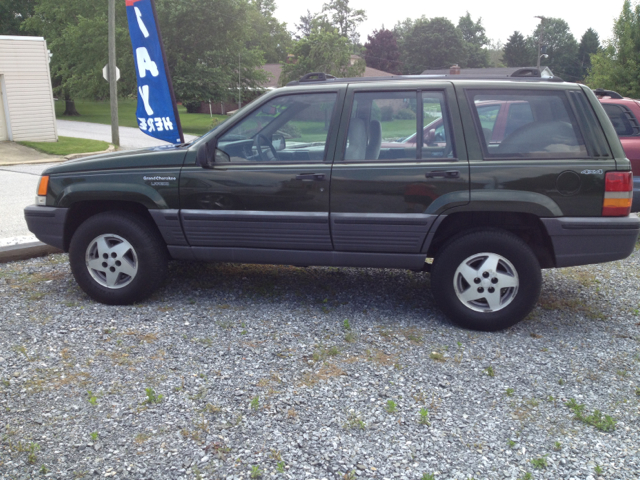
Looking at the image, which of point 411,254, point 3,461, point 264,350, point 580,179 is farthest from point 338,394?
point 580,179

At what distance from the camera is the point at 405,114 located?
178 inches

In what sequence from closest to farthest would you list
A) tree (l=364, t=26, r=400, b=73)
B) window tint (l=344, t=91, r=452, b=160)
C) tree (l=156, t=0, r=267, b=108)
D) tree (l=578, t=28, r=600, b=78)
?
window tint (l=344, t=91, r=452, b=160)
tree (l=156, t=0, r=267, b=108)
tree (l=364, t=26, r=400, b=73)
tree (l=578, t=28, r=600, b=78)

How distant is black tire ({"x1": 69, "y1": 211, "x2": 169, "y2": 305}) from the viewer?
487 cm

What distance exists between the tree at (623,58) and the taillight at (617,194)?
21315mm

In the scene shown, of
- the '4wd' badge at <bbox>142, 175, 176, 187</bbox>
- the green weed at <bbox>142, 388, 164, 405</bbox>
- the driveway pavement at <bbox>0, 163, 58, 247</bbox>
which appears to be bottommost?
the green weed at <bbox>142, 388, 164, 405</bbox>

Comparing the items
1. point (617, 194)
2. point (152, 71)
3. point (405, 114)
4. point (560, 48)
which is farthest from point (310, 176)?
point (560, 48)

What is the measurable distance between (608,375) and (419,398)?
51.6 inches

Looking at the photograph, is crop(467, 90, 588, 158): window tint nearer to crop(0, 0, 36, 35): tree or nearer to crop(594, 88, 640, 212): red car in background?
crop(594, 88, 640, 212): red car in background

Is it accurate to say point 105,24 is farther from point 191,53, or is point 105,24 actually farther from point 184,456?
point 184,456

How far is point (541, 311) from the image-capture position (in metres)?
5.06

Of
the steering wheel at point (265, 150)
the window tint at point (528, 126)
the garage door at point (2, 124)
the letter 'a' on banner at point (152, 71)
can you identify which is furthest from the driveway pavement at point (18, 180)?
the window tint at point (528, 126)

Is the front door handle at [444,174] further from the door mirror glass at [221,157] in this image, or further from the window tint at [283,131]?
the door mirror glass at [221,157]

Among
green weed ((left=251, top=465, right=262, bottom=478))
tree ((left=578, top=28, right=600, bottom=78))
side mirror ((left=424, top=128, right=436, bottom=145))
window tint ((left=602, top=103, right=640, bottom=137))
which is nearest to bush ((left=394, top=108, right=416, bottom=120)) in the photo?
side mirror ((left=424, top=128, right=436, bottom=145))

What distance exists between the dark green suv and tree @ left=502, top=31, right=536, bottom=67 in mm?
95047
